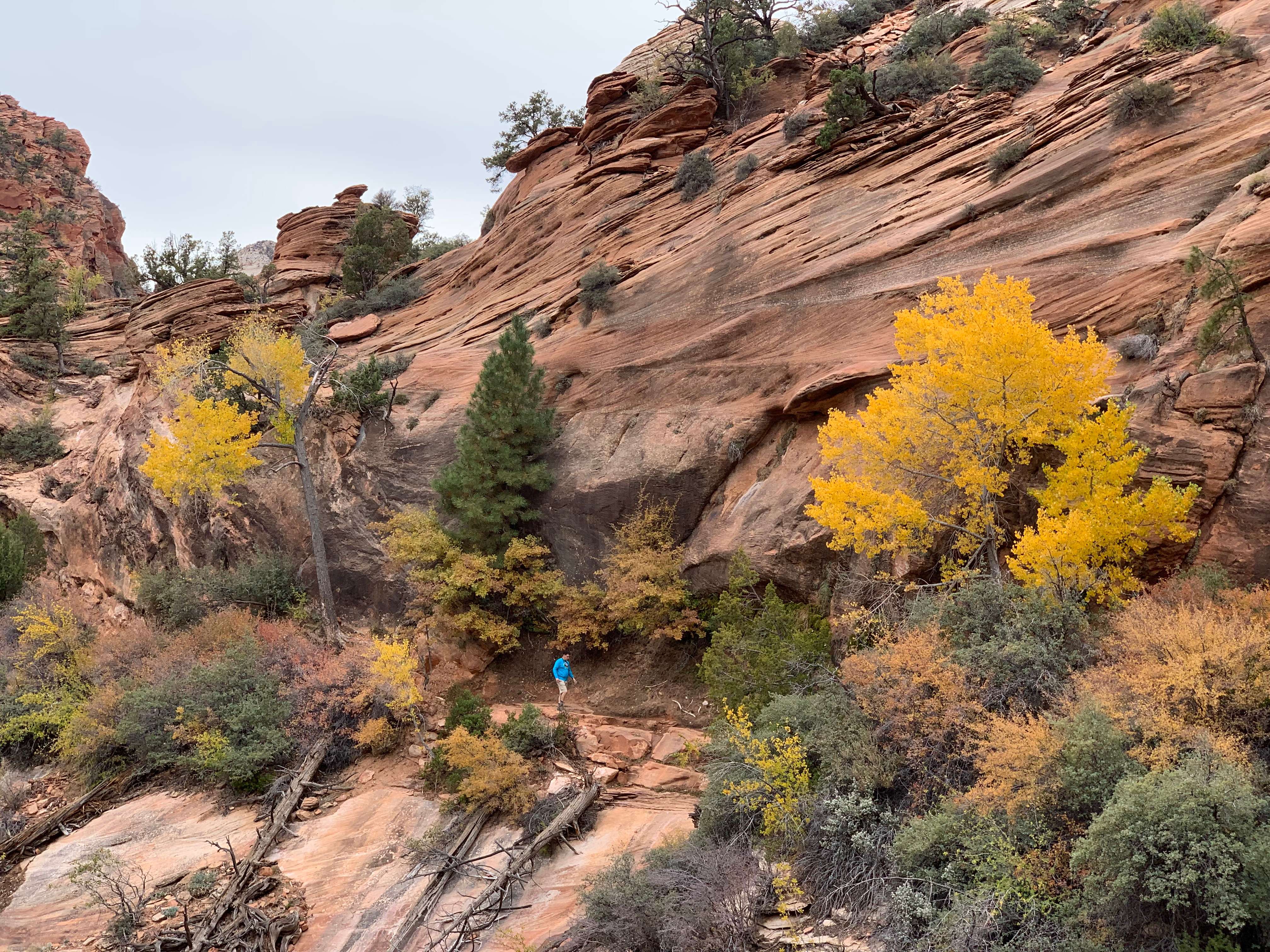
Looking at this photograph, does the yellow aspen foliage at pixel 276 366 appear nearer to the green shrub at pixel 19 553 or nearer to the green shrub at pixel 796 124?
the green shrub at pixel 19 553

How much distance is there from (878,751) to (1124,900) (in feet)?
13.8

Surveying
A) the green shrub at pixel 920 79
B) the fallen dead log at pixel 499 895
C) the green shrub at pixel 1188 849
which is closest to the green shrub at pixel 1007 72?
the green shrub at pixel 920 79

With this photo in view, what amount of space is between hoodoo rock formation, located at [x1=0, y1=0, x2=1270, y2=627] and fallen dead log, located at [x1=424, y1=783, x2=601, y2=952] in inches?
265

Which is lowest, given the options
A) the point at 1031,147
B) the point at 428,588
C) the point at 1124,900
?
the point at 1124,900

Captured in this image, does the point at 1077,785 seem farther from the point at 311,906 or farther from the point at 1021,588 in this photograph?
the point at 311,906

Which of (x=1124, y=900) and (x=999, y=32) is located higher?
(x=999, y=32)

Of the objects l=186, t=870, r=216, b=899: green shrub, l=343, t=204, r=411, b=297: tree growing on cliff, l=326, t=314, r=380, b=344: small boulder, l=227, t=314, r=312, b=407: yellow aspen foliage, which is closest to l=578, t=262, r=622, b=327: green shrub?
l=227, t=314, r=312, b=407: yellow aspen foliage

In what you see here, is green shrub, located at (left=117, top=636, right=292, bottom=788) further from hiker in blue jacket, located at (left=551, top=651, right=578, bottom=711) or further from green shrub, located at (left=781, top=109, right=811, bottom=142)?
green shrub, located at (left=781, top=109, right=811, bottom=142)

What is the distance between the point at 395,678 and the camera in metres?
19.9

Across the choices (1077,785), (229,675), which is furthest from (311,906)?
(1077,785)

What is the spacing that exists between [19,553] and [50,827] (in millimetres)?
17657

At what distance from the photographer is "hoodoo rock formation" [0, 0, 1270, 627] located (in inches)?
580

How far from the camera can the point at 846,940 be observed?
10.3 metres

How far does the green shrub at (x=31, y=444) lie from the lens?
124 feet
